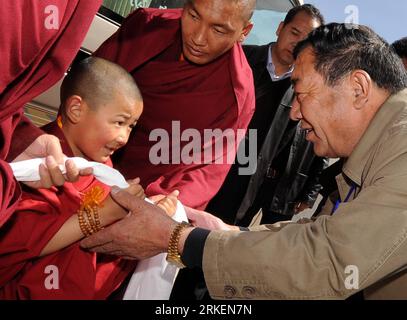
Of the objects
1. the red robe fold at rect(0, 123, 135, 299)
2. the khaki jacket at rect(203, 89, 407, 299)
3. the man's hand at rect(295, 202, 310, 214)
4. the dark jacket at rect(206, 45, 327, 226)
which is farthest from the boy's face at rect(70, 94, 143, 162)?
the man's hand at rect(295, 202, 310, 214)

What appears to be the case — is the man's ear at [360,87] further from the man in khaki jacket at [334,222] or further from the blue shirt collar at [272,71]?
the blue shirt collar at [272,71]

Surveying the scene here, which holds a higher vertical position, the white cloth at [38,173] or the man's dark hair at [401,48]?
the man's dark hair at [401,48]

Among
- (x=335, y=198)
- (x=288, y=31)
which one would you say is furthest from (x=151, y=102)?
(x=288, y=31)

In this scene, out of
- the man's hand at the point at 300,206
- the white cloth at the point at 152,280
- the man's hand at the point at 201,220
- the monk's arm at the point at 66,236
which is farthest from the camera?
the man's hand at the point at 300,206

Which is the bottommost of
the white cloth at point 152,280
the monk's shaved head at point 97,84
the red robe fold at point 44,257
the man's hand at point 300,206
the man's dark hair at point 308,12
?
the man's hand at point 300,206

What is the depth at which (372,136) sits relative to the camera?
5.40ft

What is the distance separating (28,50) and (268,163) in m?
2.40

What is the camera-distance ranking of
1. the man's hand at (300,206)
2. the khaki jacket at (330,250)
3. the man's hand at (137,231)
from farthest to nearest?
1. the man's hand at (300,206)
2. the man's hand at (137,231)
3. the khaki jacket at (330,250)

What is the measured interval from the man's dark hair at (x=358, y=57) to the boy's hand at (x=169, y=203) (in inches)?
27.7

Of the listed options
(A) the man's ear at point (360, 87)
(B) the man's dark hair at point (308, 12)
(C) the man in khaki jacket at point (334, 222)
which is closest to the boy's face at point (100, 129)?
(C) the man in khaki jacket at point (334, 222)

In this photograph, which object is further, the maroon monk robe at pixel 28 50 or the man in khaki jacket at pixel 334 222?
the man in khaki jacket at pixel 334 222

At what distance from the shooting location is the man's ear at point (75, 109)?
5.66 ft

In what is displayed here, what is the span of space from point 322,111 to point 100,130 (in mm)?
799

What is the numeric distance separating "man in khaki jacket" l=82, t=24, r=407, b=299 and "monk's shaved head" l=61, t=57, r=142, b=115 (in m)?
0.38
